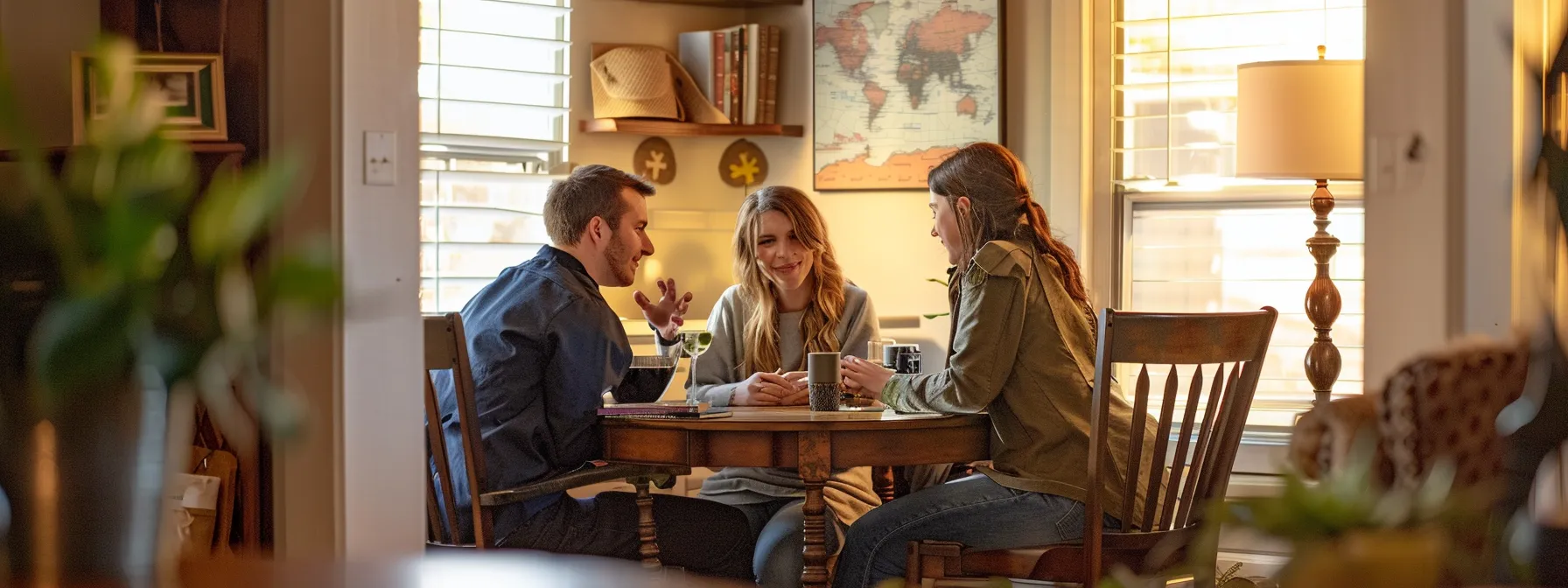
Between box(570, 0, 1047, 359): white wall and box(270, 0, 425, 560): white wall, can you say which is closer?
box(270, 0, 425, 560): white wall

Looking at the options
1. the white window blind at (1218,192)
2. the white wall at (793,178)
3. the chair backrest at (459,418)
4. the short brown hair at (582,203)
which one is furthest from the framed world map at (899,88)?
the chair backrest at (459,418)

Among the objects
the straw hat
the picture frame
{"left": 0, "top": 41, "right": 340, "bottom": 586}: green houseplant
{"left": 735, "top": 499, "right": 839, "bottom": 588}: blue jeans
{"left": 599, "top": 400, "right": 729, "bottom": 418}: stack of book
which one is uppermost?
the straw hat

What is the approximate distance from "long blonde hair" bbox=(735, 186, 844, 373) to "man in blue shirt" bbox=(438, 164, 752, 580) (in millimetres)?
570

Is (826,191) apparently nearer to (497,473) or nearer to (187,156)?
(497,473)

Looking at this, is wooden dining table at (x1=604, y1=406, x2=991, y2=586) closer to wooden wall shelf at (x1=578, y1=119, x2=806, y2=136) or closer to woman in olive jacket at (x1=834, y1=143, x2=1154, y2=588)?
woman in olive jacket at (x1=834, y1=143, x2=1154, y2=588)

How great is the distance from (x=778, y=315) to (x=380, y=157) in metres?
1.32

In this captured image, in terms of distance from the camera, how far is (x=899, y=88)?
4.37 metres

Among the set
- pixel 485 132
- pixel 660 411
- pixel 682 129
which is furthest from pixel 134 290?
pixel 682 129

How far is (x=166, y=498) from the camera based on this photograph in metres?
0.82

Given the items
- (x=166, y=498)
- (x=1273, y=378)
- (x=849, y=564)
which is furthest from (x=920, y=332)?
(x=166, y=498)

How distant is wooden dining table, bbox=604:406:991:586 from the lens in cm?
254

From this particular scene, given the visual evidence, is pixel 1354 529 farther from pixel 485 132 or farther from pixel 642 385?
pixel 485 132

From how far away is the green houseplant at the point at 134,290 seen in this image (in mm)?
729

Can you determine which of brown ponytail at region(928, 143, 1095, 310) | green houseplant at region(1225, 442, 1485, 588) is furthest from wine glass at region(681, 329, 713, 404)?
green houseplant at region(1225, 442, 1485, 588)
